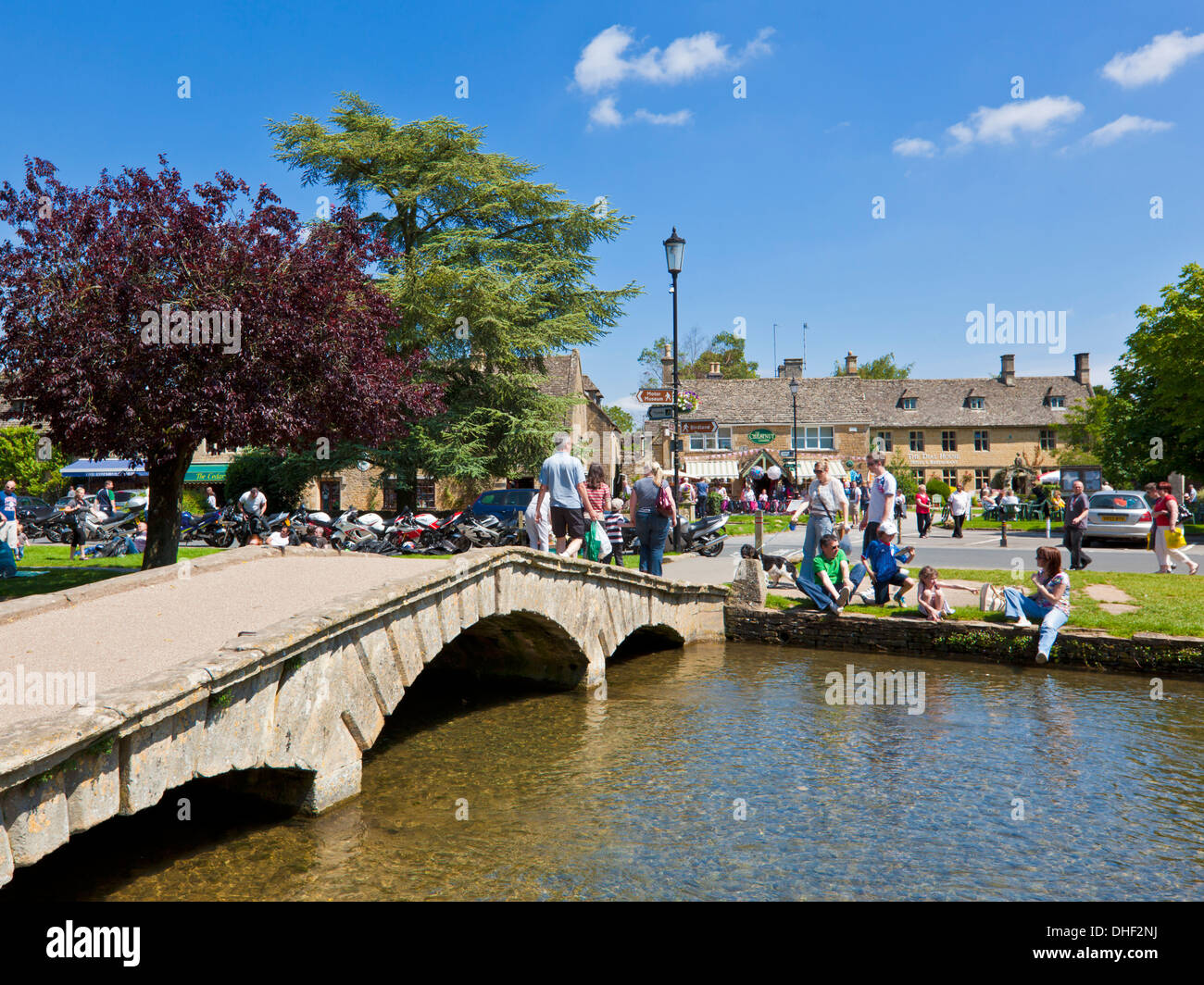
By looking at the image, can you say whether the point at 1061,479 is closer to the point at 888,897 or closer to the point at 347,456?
the point at 347,456

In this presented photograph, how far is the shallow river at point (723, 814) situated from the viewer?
216 inches

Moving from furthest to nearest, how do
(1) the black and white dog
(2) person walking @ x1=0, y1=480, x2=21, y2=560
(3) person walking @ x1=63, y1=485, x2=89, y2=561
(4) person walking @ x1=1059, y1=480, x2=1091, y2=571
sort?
(3) person walking @ x1=63, y1=485, x2=89, y2=561 → (4) person walking @ x1=1059, y1=480, x2=1091, y2=571 → (2) person walking @ x1=0, y1=480, x2=21, y2=560 → (1) the black and white dog

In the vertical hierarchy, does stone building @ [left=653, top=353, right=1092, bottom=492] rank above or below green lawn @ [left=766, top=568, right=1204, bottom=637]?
above

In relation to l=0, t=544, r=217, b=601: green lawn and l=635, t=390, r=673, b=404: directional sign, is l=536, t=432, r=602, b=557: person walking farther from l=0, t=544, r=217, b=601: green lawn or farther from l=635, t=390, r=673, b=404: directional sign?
l=0, t=544, r=217, b=601: green lawn

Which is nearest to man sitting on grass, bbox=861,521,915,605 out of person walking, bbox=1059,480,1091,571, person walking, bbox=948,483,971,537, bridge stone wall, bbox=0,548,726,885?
bridge stone wall, bbox=0,548,726,885

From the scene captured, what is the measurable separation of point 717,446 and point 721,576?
45.4m

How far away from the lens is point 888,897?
5.27 m

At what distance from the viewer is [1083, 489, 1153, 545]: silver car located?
22.3 m

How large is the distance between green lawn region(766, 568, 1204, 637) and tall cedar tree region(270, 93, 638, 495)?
659 inches

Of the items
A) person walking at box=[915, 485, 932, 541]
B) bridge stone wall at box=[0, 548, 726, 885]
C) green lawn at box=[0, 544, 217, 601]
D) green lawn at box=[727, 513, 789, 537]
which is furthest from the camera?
green lawn at box=[727, 513, 789, 537]

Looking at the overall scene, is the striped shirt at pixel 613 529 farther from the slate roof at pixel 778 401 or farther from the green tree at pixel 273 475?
the slate roof at pixel 778 401

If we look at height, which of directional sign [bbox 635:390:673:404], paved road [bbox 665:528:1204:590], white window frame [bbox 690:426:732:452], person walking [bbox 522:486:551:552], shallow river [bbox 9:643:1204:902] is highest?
white window frame [bbox 690:426:732:452]

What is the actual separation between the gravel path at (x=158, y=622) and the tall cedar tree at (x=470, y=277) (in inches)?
747

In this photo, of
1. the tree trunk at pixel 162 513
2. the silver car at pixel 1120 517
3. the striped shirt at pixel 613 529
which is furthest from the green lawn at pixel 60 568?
the silver car at pixel 1120 517
